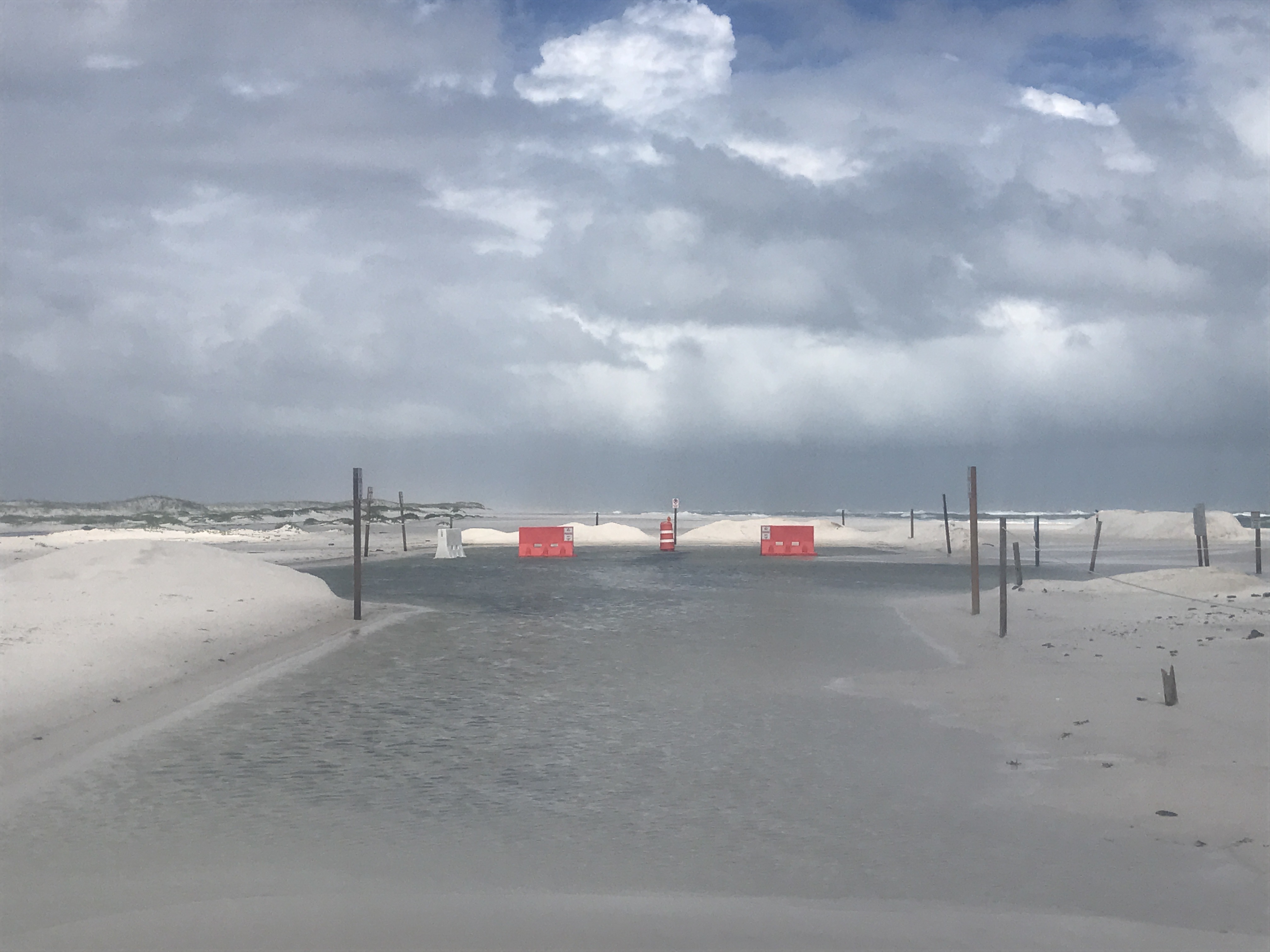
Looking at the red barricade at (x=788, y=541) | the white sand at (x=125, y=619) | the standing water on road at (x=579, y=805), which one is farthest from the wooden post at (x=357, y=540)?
the red barricade at (x=788, y=541)

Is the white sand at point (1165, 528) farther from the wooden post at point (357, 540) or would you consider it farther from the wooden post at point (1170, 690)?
the wooden post at point (1170, 690)

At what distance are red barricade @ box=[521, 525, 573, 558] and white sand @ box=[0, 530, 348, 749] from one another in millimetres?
23275

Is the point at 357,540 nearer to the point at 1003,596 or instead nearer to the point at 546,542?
the point at 1003,596

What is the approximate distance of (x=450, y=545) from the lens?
47.1m

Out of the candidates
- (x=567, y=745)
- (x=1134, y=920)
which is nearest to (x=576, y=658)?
(x=567, y=745)

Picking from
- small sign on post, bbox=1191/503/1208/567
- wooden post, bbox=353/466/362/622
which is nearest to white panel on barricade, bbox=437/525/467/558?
wooden post, bbox=353/466/362/622

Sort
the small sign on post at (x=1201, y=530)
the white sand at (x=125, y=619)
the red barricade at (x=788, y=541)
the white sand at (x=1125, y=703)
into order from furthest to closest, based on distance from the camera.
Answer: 1. the red barricade at (x=788, y=541)
2. the small sign on post at (x=1201, y=530)
3. the white sand at (x=125, y=619)
4. the white sand at (x=1125, y=703)

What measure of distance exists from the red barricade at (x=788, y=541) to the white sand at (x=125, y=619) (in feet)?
90.8

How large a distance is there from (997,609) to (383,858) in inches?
689

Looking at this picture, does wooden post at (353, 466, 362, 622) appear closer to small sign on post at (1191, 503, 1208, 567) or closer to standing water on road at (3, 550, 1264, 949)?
standing water on road at (3, 550, 1264, 949)

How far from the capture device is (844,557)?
4731 cm

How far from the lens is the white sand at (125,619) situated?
11906 millimetres

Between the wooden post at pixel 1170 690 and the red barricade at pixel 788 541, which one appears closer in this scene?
the wooden post at pixel 1170 690

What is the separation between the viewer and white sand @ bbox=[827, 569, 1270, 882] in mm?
7660
